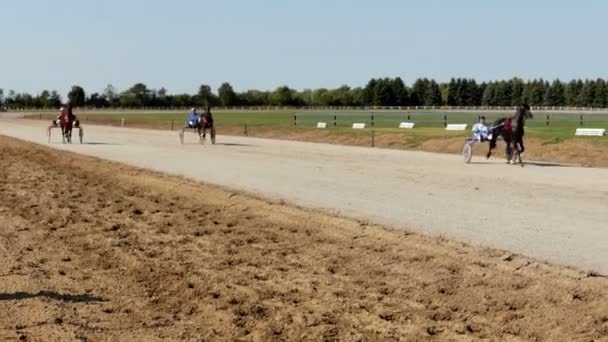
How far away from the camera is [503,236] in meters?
11.3

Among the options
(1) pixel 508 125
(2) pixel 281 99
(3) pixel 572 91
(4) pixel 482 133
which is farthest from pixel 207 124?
(2) pixel 281 99

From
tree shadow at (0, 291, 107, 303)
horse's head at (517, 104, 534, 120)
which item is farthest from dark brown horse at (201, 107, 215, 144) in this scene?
tree shadow at (0, 291, 107, 303)

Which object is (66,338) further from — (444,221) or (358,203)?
(358,203)

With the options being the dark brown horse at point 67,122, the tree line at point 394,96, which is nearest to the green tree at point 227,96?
the tree line at point 394,96

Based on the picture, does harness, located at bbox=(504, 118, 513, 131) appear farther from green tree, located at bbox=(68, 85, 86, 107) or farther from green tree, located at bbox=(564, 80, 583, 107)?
green tree, located at bbox=(68, 85, 86, 107)

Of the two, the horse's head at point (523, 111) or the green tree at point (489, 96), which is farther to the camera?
the green tree at point (489, 96)

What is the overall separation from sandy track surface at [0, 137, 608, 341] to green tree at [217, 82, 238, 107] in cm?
17504

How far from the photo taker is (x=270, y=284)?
892 centimetres

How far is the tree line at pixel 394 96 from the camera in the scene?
516 feet

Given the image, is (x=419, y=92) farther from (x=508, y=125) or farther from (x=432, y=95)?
(x=508, y=125)

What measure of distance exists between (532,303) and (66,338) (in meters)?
4.03

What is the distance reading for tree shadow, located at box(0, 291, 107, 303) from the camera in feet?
27.2

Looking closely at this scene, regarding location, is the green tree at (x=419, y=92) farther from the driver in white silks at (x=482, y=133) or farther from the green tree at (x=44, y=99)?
the driver in white silks at (x=482, y=133)

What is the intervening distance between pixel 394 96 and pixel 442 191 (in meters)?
159
